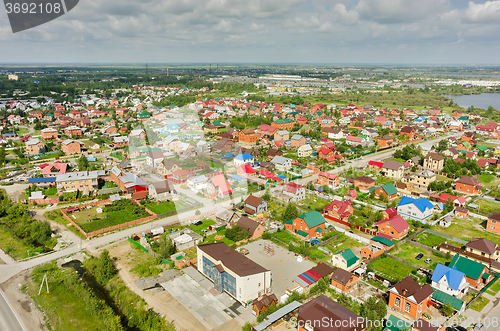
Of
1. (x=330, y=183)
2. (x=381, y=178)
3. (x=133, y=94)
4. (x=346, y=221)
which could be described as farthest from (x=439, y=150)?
(x=133, y=94)

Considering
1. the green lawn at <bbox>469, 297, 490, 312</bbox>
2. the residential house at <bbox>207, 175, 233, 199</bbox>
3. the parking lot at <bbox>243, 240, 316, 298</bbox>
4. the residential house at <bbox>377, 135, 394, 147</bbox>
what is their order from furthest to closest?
the residential house at <bbox>377, 135, 394, 147</bbox>, the residential house at <bbox>207, 175, 233, 199</bbox>, the parking lot at <bbox>243, 240, 316, 298</bbox>, the green lawn at <bbox>469, 297, 490, 312</bbox>

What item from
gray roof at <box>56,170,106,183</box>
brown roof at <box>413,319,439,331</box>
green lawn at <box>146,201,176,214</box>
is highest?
gray roof at <box>56,170,106,183</box>

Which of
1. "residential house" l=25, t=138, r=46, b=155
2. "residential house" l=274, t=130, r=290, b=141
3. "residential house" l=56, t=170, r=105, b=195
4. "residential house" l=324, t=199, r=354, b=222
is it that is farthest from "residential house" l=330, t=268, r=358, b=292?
"residential house" l=25, t=138, r=46, b=155

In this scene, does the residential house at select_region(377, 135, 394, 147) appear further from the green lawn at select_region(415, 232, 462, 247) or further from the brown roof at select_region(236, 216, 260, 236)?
the brown roof at select_region(236, 216, 260, 236)

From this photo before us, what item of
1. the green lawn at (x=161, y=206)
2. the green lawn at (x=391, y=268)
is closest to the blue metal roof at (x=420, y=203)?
the green lawn at (x=391, y=268)

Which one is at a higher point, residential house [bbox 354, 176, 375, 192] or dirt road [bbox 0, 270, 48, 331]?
residential house [bbox 354, 176, 375, 192]

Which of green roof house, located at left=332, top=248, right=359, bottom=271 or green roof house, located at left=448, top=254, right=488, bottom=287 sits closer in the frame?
green roof house, located at left=448, top=254, right=488, bottom=287

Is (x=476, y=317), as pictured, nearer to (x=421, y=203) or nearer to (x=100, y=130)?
Result: (x=421, y=203)

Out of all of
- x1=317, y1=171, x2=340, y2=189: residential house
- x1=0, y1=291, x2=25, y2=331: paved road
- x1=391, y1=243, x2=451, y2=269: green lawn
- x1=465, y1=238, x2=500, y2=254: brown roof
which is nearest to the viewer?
x1=0, y1=291, x2=25, y2=331: paved road

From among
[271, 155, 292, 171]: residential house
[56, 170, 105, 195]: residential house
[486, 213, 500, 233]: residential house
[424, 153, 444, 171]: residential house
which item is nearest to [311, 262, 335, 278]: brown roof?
[486, 213, 500, 233]: residential house
